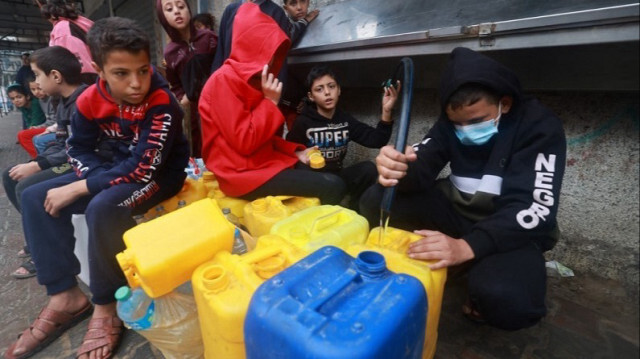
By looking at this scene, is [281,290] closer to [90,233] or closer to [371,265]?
[371,265]

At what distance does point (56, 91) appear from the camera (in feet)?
7.91

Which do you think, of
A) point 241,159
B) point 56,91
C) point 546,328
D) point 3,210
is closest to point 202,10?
point 56,91

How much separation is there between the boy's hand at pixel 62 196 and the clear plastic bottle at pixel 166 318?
2.56 ft

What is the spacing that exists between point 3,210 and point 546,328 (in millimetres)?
4958

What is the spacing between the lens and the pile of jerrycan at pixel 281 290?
2.74 ft

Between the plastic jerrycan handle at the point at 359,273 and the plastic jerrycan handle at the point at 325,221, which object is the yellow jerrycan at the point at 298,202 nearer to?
the plastic jerrycan handle at the point at 325,221

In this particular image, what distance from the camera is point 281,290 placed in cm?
92

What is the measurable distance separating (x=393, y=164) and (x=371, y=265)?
55 cm

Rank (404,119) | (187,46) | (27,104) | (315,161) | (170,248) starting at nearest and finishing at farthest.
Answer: (170,248), (404,119), (315,161), (187,46), (27,104)

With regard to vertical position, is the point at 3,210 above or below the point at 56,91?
below

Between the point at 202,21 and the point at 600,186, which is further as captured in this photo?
the point at 202,21

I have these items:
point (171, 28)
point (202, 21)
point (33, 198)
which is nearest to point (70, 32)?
point (171, 28)

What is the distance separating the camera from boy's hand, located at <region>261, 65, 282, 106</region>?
6.99 feet

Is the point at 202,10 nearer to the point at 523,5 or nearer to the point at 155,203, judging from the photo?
the point at 155,203
